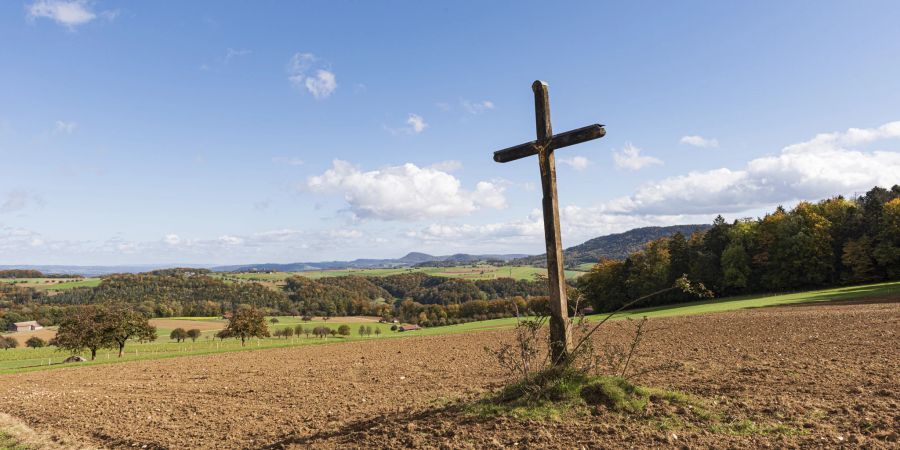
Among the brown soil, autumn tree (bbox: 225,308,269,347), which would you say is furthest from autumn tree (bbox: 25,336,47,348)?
the brown soil

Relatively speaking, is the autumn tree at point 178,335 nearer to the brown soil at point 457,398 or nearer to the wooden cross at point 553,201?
the brown soil at point 457,398

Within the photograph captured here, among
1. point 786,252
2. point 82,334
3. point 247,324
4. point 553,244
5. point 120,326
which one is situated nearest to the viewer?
point 553,244

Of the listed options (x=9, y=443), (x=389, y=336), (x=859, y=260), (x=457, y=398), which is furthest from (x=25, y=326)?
(x=859, y=260)

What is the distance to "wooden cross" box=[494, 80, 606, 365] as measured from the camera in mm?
7988

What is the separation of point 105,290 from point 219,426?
525ft

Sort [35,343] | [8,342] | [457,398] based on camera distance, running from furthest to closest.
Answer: [35,343]
[8,342]
[457,398]

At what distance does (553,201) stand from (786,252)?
59399 mm

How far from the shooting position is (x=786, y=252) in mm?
54281

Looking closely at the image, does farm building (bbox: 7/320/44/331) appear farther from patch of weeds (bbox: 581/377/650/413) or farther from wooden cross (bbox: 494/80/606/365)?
patch of weeds (bbox: 581/377/650/413)

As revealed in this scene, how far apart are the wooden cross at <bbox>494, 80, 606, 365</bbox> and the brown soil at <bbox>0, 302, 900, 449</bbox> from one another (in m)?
1.37

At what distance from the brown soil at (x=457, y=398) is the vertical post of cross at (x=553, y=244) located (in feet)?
4.30

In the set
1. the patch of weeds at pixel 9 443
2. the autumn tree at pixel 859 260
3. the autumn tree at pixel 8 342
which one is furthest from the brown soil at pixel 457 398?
the autumn tree at pixel 8 342

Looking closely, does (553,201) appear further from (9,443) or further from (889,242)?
(889,242)

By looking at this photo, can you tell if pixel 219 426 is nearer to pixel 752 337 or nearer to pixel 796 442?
pixel 796 442
